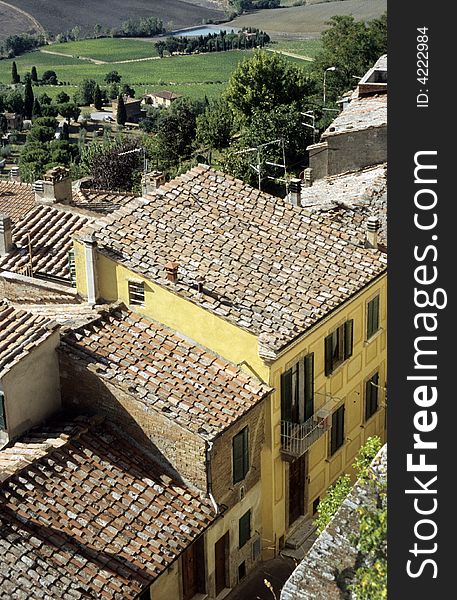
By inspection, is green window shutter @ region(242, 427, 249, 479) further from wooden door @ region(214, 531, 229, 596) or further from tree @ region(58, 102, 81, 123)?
tree @ region(58, 102, 81, 123)

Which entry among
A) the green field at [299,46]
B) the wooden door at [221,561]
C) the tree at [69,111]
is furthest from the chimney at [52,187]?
the green field at [299,46]

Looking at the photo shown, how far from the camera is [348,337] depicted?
80.7 feet

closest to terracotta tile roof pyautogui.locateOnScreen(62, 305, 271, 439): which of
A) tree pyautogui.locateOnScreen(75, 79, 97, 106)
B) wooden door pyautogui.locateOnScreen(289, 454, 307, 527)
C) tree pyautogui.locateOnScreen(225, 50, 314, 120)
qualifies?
wooden door pyautogui.locateOnScreen(289, 454, 307, 527)

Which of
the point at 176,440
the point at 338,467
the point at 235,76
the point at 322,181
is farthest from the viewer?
the point at 235,76

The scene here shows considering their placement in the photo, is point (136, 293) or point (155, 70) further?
point (155, 70)

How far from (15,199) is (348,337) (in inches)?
765

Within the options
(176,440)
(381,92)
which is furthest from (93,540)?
(381,92)

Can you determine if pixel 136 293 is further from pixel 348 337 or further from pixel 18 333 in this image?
pixel 348 337

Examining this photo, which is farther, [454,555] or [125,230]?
[125,230]

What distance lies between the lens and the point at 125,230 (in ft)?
78.9

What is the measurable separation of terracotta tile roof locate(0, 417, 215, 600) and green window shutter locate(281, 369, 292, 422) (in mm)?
2771

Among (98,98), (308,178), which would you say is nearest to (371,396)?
(308,178)

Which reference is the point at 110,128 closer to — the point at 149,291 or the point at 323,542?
the point at 149,291

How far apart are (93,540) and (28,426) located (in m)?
3.35
